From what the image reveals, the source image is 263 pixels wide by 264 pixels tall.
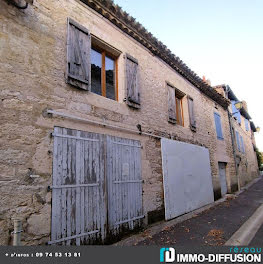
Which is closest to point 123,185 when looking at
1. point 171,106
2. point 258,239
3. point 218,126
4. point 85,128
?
point 85,128

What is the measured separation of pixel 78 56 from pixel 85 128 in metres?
1.54

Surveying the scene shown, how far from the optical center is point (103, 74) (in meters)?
4.57

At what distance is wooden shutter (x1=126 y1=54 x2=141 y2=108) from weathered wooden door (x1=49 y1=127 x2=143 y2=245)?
1.09 metres

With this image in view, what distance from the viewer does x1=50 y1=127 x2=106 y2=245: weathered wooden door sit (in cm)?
301

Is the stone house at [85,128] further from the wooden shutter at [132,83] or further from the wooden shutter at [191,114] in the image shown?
the wooden shutter at [191,114]

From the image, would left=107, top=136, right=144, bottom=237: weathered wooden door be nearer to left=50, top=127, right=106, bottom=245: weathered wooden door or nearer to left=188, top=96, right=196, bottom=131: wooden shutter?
left=50, top=127, right=106, bottom=245: weathered wooden door

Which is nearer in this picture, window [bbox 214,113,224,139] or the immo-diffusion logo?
the immo-diffusion logo

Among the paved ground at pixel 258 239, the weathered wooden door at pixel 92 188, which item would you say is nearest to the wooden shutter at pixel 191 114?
the weathered wooden door at pixel 92 188

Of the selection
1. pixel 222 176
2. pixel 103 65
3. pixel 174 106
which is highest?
pixel 103 65

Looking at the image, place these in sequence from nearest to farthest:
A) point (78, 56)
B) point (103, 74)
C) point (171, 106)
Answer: point (78, 56) → point (103, 74) → point (171, 106)

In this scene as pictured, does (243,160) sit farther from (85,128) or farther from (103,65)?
(85,128)

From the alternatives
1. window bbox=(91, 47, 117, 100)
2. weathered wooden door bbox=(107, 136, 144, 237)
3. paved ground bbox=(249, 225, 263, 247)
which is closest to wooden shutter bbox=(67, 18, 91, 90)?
window bbox=(91, 47, 117, 100)

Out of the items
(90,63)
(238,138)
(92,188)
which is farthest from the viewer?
(238,138)

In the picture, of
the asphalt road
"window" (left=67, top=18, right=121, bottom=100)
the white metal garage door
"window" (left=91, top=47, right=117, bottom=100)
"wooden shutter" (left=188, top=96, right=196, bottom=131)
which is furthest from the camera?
"wooden shutter" (left=188, top=96, right=196, bottom=131)
